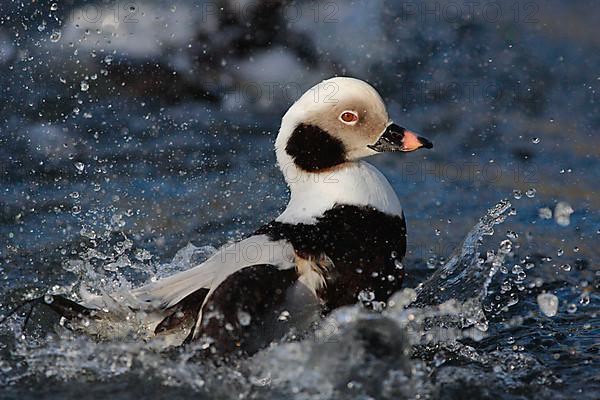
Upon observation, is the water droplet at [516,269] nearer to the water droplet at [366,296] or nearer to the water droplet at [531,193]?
the water droplet at [531,193]

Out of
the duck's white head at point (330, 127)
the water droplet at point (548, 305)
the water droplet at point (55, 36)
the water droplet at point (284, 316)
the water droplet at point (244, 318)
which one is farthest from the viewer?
the water droplet at point (55, 36)

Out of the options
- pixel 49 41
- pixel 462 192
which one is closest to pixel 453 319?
pixel 462 192

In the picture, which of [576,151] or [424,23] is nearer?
[576,151]

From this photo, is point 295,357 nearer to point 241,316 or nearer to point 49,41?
point 241,316

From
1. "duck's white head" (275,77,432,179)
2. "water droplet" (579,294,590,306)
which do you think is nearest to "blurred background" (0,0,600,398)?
"water droplet" (579,294,590,306)

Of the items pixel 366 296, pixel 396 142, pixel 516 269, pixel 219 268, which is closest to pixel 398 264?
pixel 366 296

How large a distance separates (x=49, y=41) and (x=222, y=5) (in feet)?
Result: 3.70

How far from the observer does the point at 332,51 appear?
667cm

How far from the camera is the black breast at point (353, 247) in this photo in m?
3.05

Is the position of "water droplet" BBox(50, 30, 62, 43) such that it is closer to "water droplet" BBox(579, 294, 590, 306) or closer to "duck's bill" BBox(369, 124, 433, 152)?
"duck's bill" BBox(369, 124, 433, 152)

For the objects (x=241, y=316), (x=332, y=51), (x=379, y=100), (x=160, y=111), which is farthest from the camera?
(x=332, y=51)

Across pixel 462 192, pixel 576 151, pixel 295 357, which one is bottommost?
pixel 295 357

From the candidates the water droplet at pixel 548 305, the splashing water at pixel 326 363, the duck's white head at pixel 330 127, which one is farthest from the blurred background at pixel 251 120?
the duck's white head at pixel 330 127

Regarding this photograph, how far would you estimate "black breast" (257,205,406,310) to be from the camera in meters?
3.05
